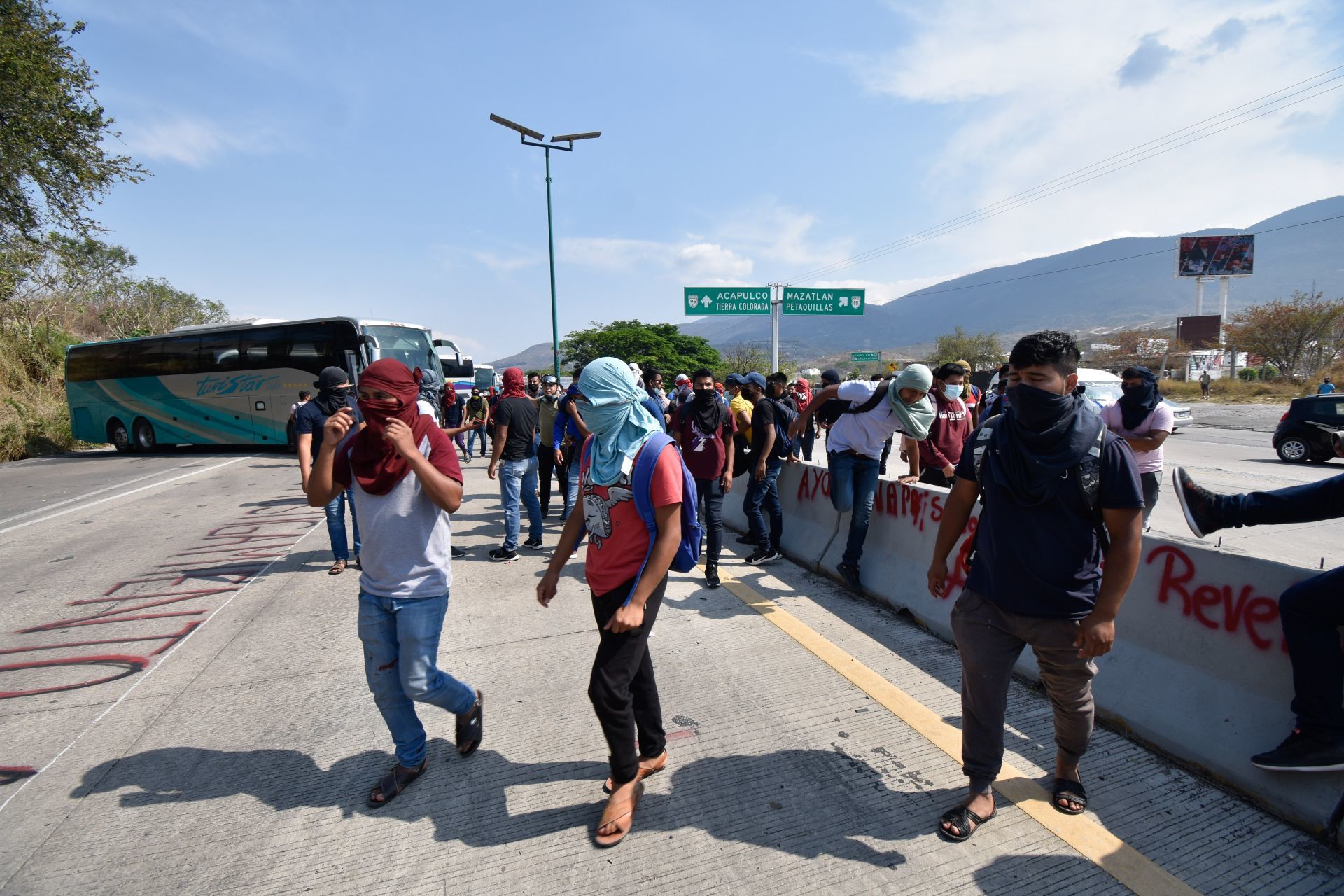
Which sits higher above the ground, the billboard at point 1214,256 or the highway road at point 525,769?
the billboard at point 1214,256

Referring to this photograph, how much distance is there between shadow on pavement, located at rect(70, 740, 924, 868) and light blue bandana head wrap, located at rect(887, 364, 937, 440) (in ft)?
8.44

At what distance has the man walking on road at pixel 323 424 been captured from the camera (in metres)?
4.91

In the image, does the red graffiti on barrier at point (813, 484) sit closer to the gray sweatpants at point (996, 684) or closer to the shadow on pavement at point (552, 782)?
the shadow on pavement at point (552, 782)

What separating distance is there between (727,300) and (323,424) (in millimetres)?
26395

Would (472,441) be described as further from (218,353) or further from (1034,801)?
(1034,801)

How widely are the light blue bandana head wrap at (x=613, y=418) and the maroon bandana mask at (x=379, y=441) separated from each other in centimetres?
73

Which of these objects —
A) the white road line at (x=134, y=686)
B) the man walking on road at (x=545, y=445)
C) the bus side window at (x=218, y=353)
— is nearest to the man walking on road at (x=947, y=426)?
the man walking on road at (x=545, y=445)

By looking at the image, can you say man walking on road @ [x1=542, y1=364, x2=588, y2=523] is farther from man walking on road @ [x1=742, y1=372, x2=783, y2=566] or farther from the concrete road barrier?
the concrete road barrier

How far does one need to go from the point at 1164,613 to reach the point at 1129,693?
1.36 ft

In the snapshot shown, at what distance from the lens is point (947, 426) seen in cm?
601

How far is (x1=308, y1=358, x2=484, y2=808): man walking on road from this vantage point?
2.49 meters

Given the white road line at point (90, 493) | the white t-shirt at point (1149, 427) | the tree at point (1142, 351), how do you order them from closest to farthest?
the white t-shirt at point (1149, 427) → the white road line at point (90, 493) → the tree at point (1142, 351)

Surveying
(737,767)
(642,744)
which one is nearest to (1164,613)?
(737,767)

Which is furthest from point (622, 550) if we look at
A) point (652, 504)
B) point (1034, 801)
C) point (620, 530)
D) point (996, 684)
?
point (1034, 801)
